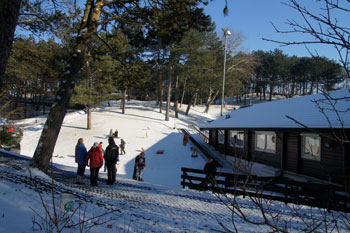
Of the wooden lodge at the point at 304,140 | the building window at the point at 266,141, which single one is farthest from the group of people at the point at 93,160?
the building window at the point at 266,141

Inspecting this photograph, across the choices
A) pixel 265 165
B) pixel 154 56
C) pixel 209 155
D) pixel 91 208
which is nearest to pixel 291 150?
pixel 265 165

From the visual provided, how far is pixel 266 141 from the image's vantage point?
13.5 metres

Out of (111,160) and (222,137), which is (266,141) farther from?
(111,160)

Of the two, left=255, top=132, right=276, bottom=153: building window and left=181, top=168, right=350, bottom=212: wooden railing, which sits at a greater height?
left=255, top=132, right=276, bottom=153: building window

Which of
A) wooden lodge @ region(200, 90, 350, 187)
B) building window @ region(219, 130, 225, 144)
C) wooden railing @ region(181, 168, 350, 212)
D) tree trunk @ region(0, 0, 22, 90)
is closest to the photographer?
tree trunk @ region(0, 0, 22, 90)

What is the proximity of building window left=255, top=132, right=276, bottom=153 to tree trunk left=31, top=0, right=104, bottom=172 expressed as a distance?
32.4 ft

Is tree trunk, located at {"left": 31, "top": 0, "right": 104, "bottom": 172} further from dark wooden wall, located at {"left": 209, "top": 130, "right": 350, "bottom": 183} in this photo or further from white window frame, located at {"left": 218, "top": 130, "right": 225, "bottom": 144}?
white window frame, located at {"left": 218, "top": 130, "right": 225, "bottom": 144}

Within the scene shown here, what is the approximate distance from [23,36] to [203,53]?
22937 mm

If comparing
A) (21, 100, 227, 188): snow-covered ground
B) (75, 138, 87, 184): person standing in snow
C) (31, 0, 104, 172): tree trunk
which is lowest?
(21, 100, 227, 188): snow-covered ground

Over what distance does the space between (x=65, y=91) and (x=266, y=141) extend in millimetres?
10755

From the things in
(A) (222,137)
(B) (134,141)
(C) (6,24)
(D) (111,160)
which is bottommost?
(B) (134,141)

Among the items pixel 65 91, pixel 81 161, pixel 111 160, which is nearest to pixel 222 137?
pixel 111 160

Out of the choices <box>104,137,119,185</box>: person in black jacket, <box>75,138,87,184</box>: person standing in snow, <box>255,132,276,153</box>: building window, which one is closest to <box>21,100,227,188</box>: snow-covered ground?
<box>104,137,119,185</box>: person in black jacket

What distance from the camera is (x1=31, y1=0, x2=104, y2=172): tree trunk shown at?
702 cm
